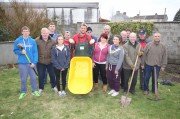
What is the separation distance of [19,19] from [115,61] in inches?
A: 266

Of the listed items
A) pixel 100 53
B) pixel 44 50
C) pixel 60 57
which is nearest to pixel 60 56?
pixel 60 57

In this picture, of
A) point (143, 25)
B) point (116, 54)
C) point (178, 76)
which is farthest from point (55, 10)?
point (116, 54)

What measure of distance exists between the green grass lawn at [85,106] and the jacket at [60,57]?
0.80m

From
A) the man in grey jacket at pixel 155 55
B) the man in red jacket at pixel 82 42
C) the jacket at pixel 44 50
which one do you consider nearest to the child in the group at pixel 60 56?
the jacket at pixel 44 50

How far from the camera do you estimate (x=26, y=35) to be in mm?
5230

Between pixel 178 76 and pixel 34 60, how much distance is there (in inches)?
207

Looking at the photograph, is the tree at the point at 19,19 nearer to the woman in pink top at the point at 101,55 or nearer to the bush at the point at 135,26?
the bush at the point at 135,26

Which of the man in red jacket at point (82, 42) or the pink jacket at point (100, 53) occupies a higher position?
the man in red jacket at point (82, 42)

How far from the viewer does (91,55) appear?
570cm

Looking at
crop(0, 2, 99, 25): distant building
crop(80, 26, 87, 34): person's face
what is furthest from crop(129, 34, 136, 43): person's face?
crop(0, 2, 99, 25): distant building

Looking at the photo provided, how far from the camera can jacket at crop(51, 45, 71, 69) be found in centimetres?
533

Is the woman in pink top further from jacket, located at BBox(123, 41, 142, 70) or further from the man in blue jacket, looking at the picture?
the man in blue jacket

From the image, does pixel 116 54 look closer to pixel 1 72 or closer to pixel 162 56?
pixel 162 56

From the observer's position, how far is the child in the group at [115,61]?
212 inches
